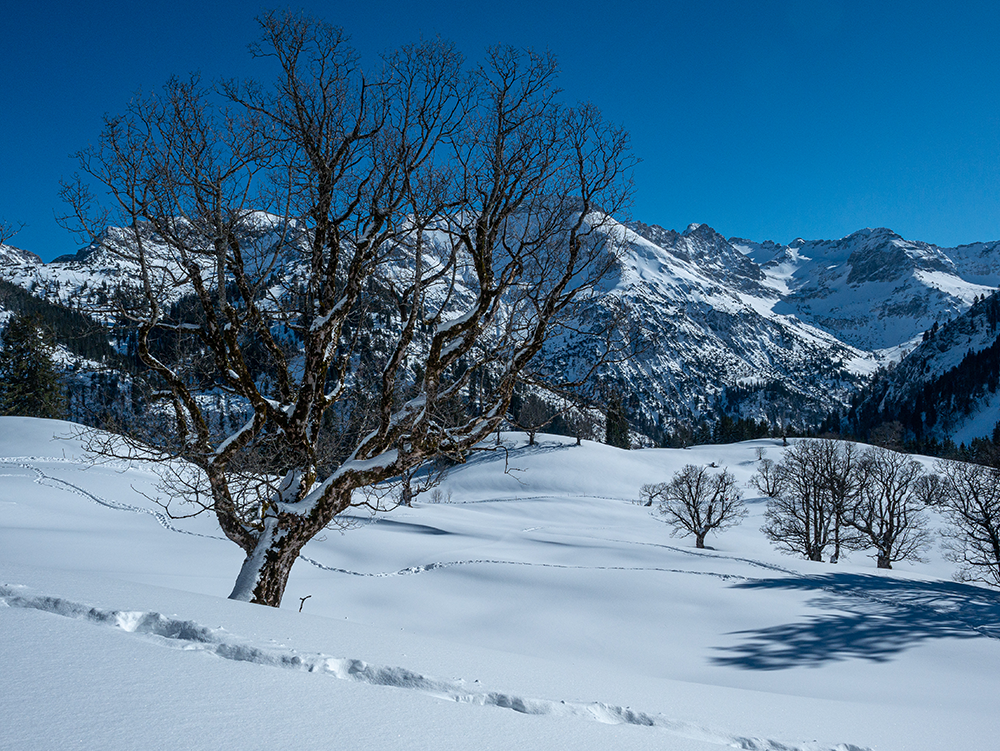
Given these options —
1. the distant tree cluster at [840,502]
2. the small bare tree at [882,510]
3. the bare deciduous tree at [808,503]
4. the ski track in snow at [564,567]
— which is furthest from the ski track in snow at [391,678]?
the bare deciduous tree at [808,503]

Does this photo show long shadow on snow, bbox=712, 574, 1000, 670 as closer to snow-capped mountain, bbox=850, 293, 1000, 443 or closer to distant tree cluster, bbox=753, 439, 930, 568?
distant tree cluster, bbox=753, 439, 930, 568

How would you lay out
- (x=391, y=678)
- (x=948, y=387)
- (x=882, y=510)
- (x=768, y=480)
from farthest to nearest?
(x=948, y=387)
(x=768, y=480)
(x=882, y=510)
(x=391, y=678)

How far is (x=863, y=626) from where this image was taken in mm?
11227

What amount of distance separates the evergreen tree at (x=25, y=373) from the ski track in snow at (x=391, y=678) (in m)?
52.4

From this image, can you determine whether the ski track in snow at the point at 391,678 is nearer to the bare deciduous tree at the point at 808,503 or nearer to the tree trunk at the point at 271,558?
the tree trunk at the point at 271,558

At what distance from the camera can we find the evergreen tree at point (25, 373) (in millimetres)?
44406

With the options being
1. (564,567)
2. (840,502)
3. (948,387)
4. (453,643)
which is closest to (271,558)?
(453,643)

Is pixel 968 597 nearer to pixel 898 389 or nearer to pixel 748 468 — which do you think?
pixel 748 468

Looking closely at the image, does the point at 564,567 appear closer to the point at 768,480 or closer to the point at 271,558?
the point at 271,558

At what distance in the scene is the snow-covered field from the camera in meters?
2.46

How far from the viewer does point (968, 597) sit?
14.4m

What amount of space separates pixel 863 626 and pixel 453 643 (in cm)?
1057

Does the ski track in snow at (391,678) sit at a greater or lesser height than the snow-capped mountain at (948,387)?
lesser

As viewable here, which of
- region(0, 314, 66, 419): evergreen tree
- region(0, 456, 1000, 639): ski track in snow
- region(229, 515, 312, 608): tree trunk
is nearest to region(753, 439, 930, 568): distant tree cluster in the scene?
region(0, 456, 1000, 639): ski track in snow
